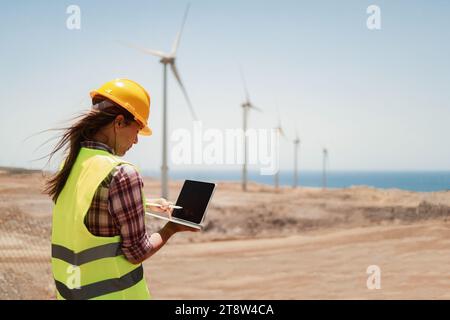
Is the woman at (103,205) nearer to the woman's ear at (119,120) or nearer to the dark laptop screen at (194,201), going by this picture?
the woman's ear at (119,120)

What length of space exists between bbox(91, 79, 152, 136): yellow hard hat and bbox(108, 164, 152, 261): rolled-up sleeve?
338 mm

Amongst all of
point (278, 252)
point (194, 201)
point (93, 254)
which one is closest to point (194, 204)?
point (194, 201)

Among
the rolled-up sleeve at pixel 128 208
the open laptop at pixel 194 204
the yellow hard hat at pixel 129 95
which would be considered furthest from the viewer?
the open laptop at pixel 194 204

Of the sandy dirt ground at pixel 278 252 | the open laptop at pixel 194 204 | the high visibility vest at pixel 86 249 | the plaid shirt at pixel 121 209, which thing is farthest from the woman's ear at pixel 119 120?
the sandy dirt ground at pixel 278 252

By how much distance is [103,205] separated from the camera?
7.23ft

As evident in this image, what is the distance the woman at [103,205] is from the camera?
220 cm

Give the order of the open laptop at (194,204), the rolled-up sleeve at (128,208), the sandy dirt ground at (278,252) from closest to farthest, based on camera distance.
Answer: the rolled-up sleeve at (128,208) < the open laptop at (194,204) < the sandy dirt ground at (278,252)

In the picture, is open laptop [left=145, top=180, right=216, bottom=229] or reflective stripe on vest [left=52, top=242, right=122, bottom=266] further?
open laptop [left=145, top=180, right=216, bottom=229]

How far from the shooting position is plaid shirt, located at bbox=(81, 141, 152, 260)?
7.16 ft

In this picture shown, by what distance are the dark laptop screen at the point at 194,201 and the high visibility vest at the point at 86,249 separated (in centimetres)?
46

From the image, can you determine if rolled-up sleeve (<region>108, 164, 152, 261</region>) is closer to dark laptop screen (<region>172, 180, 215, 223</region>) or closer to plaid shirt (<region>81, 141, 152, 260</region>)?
plaid shirt (<region>81, 141, 152, 260</region>)

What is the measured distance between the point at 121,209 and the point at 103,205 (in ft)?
0.32

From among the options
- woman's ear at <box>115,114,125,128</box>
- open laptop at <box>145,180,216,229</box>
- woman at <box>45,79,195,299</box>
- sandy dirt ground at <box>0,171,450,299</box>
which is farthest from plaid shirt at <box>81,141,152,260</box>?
sandy dirt ground at <box>0,171,450,299</box>
